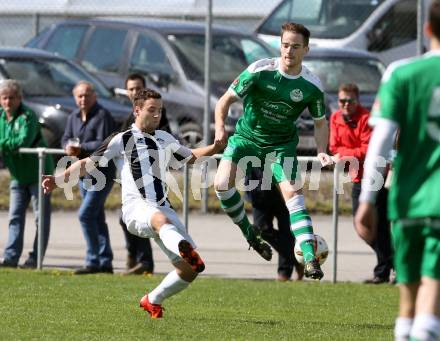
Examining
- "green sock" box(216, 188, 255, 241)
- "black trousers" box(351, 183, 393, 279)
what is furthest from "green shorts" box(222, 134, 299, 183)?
"black trousers" box(351, 183, 393, 279)

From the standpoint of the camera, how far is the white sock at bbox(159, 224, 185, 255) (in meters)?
9.84

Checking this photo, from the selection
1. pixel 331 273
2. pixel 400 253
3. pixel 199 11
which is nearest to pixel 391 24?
pixel 199 11

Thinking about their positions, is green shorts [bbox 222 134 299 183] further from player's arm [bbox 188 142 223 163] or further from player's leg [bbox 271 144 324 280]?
player's arm [bbox 188 142 223 163]

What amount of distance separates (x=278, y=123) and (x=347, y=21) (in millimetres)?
12546

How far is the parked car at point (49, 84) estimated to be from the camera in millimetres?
18922

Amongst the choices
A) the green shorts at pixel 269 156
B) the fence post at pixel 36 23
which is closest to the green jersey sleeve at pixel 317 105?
the green shorts at pixel 269 156

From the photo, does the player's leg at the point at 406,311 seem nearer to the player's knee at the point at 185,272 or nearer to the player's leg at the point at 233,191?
the player's knee at the point at 185,272

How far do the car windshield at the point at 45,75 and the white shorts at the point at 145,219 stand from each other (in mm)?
9059

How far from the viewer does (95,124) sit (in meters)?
14.3

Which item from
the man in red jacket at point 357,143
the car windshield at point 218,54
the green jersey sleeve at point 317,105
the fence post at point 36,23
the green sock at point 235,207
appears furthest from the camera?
the fence post at point 36,23

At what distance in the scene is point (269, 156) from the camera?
1136 centimetres

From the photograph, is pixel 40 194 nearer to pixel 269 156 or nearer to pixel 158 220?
pixel 269 156

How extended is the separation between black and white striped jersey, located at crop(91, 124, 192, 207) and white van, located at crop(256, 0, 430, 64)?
12.6 metres

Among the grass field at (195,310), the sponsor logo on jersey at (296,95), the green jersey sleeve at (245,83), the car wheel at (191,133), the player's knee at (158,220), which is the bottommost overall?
the grass field at (195,310)
